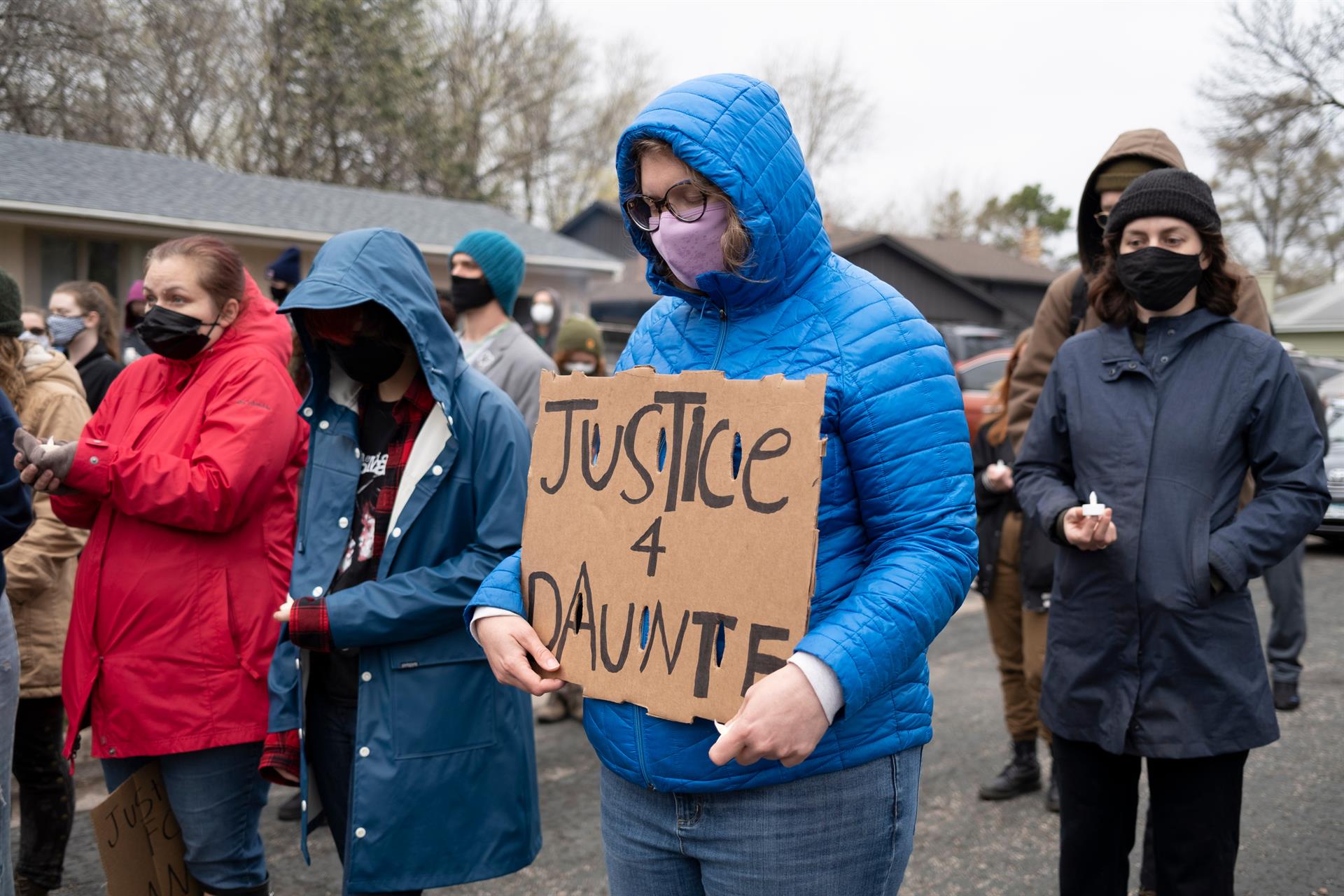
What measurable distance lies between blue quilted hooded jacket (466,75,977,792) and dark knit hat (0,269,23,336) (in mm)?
2536

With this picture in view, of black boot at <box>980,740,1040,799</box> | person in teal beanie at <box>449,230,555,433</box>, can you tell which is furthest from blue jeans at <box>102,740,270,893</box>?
black boot at <box>980,740,1040,799</box>

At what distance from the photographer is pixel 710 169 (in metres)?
1.71

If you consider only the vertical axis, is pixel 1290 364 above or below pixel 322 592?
above

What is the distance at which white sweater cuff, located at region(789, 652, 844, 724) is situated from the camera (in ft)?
5.05

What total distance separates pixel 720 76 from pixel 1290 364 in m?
1.72

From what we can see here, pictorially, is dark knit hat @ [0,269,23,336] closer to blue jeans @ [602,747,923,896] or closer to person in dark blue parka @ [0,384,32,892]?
person in dark blue parka @ [0,384,32,892]

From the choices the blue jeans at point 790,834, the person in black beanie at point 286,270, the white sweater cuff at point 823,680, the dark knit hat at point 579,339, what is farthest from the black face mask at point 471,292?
the white sweater cuff at point 823,680

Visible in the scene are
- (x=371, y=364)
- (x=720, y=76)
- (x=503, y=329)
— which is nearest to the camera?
(x=720, y=76)

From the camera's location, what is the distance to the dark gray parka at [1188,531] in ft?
8.46

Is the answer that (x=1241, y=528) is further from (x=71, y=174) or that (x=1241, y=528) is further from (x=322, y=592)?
(x=71, y=174)

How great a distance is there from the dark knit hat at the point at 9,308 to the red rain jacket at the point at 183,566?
87 centimetres

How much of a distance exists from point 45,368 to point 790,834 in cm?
320

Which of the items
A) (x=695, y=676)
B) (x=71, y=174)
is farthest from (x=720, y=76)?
(x=71, y=174)

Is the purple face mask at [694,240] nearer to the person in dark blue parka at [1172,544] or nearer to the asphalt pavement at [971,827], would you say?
the person in dark blue parka at [1172,544]
